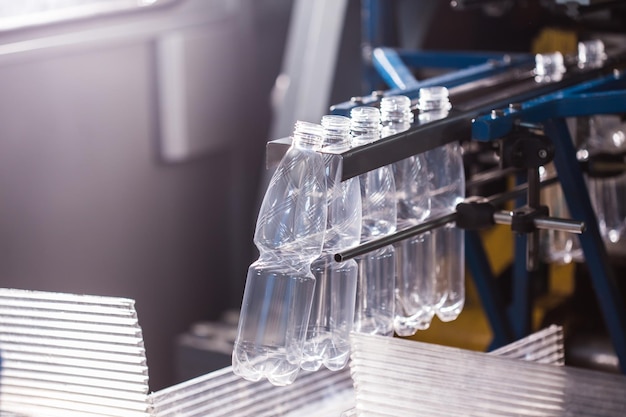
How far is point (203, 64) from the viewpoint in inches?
153

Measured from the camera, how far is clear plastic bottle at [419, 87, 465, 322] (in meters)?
1.90

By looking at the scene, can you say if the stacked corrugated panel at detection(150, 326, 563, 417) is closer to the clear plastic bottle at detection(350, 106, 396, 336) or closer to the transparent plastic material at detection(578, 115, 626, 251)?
the clear plastic bottle at detection(350, 106, 396, 336)

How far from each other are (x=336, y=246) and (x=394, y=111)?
27cm

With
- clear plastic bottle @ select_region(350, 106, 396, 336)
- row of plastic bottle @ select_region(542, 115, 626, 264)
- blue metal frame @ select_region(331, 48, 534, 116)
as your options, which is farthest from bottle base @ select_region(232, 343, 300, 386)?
row of plastic bottle @ select_region(542, 115, 626, 264)

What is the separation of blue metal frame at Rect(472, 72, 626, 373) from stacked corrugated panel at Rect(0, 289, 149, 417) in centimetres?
74

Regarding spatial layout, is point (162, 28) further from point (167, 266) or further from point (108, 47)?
point (167, 266)

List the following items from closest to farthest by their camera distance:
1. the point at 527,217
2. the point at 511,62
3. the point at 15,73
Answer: the point at 527,217, the point at 511,62, the point at 15,73

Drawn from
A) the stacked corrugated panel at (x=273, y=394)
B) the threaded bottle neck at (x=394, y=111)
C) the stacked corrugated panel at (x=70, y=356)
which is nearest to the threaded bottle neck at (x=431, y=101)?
the threaded bottle neck at (x=394, y=111)

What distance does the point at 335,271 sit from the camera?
170 centimetres

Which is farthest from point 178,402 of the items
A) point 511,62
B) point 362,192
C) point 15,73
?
point 15,73

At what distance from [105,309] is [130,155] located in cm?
207

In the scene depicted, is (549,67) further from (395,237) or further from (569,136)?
(395,237)

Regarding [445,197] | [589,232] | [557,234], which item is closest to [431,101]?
[445,197]

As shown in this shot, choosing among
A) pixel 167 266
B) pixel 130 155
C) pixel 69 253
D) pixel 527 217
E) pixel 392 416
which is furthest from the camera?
pixel 167 266
